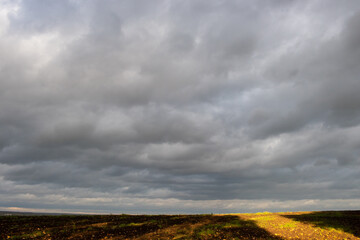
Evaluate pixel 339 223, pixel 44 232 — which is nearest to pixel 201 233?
pixel 44 232

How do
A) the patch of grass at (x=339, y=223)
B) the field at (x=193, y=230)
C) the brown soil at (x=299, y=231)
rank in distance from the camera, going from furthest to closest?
the patch of grass at (x=339, y=223) < the brown soil at (x=299, y=231) < the field at (x=193, y=230)

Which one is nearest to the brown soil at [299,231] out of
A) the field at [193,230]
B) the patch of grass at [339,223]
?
the field at [193,230]

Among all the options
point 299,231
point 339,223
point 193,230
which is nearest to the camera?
point 193,230

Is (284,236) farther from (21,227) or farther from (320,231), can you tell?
(21,227)

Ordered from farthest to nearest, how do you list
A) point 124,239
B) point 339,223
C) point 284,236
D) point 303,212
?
point 303,212, point 339,223, point 284,236, point 124,239

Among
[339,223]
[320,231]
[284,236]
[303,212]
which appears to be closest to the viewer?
[284,236]

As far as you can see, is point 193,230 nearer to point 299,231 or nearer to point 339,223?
point 299,231

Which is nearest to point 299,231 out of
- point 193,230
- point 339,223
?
point 339,223

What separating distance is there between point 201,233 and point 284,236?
956cm

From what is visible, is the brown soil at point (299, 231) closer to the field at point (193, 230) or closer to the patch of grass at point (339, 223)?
the field at point (193, 230)

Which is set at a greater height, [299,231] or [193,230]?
[193,230]

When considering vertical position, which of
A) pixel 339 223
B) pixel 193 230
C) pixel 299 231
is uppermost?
pixel 193 230

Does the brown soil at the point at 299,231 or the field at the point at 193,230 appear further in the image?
the brown soil at the point at 299,231

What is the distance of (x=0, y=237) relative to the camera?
89.2 ft
